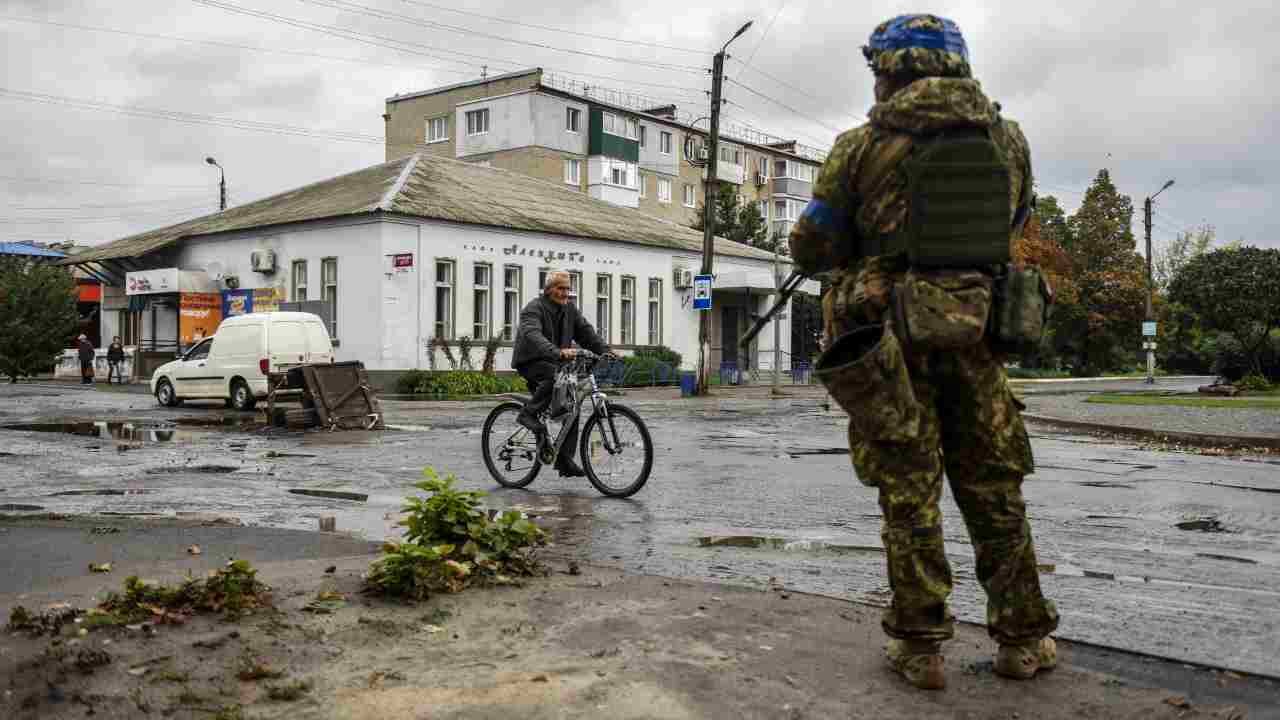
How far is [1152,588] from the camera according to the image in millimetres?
5539

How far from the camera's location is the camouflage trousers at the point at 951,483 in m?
3.86

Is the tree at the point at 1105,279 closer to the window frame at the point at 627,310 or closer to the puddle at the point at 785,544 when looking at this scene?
the window frame at the point at 627,310

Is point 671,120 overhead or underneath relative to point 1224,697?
overhead

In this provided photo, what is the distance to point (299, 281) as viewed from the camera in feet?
112

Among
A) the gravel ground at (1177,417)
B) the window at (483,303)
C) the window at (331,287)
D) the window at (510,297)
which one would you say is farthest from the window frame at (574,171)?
the gravel ground at (1177,417)

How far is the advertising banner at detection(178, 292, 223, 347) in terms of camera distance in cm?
3572

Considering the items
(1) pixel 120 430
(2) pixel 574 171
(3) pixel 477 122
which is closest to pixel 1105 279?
(2) pixel 574 171

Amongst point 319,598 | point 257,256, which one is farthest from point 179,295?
point 319,598

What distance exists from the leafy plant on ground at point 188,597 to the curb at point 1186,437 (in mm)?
13550

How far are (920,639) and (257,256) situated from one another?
3352 centimetres

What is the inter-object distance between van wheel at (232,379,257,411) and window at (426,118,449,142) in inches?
1573

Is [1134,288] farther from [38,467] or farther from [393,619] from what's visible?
[393,619]

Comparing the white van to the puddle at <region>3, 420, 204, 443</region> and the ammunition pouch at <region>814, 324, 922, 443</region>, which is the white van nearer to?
the puddle at <region>3, 420, 204, 443</region>

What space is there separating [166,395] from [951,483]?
958 inches
